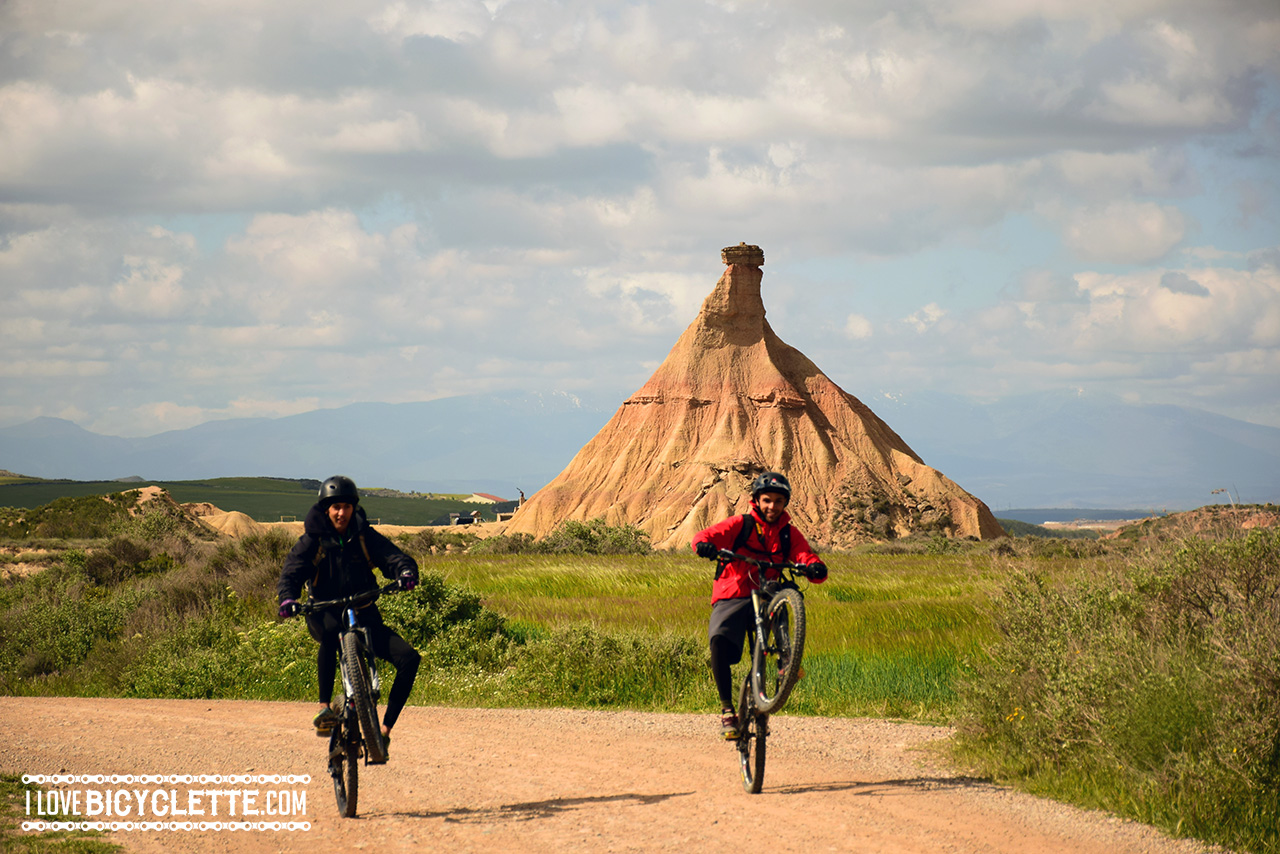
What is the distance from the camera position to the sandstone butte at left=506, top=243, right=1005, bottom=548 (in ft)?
198

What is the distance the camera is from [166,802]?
8633mm

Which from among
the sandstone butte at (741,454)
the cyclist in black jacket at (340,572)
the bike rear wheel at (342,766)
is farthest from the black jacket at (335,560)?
the sandstone butte at (741,454)

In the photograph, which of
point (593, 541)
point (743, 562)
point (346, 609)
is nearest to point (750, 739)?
point (743, 562)

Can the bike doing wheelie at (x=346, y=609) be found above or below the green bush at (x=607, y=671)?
above

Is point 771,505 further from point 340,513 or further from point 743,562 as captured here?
point 340,513

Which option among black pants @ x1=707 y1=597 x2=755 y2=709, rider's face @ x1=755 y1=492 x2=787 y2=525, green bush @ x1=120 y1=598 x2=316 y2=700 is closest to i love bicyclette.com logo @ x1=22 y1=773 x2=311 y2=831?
black pants @ x1=707 y1=597 x2=755 y2=709

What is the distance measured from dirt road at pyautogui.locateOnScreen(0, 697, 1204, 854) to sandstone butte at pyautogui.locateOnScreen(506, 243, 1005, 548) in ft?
147

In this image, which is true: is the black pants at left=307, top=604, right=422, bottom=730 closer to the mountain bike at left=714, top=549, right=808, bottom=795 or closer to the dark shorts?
the dark shorts

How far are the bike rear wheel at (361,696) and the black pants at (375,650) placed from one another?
22cm

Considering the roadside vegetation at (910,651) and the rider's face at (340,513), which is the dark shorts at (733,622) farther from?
the rider's face at (340,513)

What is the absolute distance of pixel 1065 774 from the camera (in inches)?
354

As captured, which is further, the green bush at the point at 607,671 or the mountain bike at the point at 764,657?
the green bush at the point at 607,671

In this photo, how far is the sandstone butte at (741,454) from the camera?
6031cm

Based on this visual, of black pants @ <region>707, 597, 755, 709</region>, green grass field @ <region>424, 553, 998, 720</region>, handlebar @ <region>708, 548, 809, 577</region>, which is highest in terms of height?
handlebar @ <region>708, 548, 809, 577</region>
